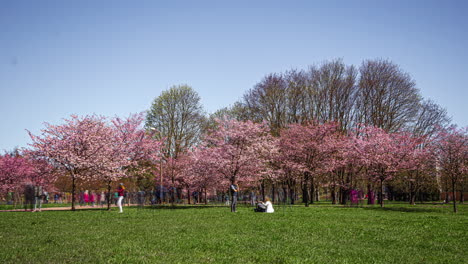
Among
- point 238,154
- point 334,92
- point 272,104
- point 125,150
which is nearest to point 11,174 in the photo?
point 125,150

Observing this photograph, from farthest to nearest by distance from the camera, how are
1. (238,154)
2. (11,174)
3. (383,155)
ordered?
(11,174), (383,155), (238,154)

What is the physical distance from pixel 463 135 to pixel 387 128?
1642 centimetres

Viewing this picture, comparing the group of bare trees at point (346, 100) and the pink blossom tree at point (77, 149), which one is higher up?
the group of bare trees at point (346, 100)

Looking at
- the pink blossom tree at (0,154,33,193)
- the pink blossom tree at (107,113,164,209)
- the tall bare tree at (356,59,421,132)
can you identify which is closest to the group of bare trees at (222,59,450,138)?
the tall bare tree at (356,59,421,132)

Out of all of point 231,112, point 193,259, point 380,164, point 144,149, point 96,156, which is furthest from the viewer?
point 231,112

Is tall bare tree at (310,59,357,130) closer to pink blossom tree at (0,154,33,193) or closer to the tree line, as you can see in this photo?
the tree line

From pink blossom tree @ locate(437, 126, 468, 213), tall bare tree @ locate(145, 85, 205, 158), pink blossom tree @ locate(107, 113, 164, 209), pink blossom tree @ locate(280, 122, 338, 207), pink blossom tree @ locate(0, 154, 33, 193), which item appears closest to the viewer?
pink blossom tree @ locate(437, 126, 468, 213)

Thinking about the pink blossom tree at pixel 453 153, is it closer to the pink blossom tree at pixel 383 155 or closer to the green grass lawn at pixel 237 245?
the pink blossom tree at pixel 383 155

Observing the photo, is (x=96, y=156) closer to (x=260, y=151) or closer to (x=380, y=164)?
(x=260, y=151)

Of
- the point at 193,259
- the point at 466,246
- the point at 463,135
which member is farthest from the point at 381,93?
the point at 193,259

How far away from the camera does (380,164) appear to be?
36062mm

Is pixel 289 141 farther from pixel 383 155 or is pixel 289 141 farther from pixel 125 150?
pixel 125 150

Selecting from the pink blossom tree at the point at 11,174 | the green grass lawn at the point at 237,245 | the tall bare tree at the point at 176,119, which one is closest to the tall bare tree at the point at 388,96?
the tall bare tree at the point at 176,119

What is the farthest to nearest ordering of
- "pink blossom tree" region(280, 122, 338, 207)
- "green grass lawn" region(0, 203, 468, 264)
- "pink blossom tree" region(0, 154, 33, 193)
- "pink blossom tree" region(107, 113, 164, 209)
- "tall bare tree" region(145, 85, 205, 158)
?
"tall bare tree" region(145, 85, 205, 158) → "pink blossom tree" region(0, 154, 33, 193) → "pink blossom tree" region(280, 122, 338, 207) → "pink blossom tree" region(107, 113, 164, 209) → "green grass lawn" region(0, 203, 468, 264)
